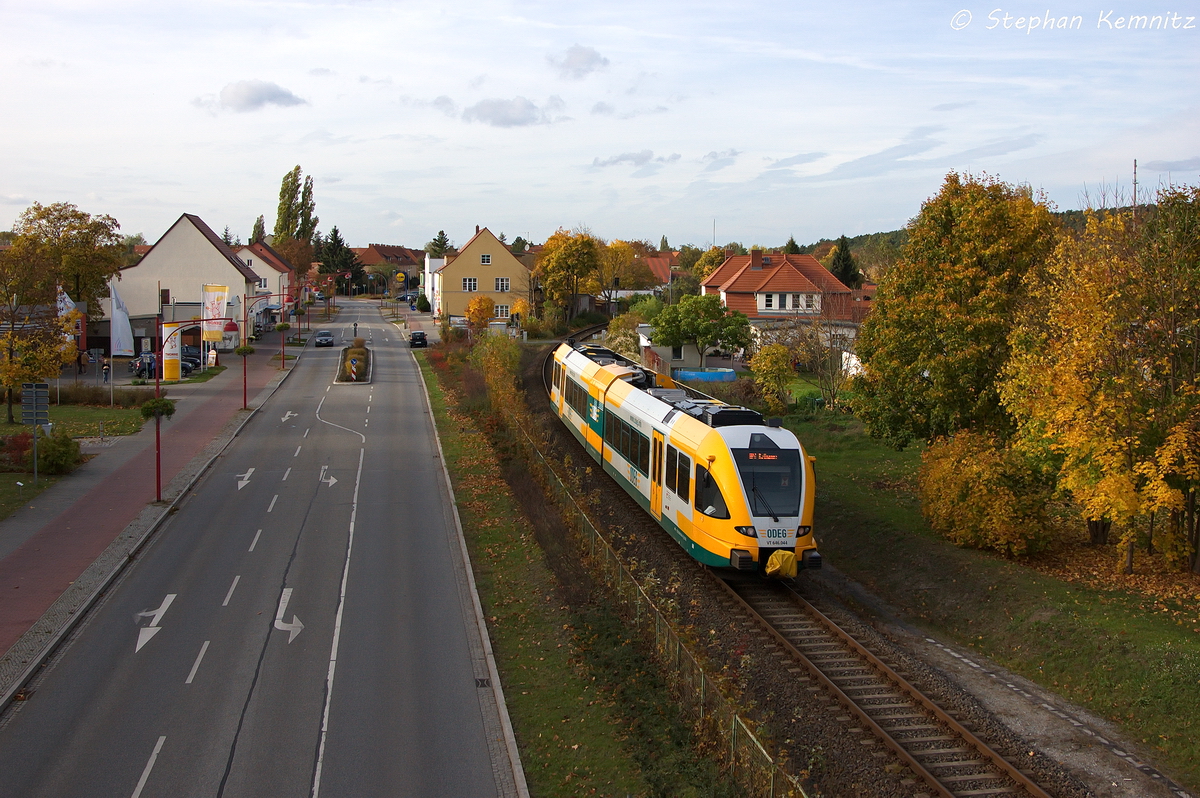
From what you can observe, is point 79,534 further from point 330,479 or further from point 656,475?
point 656,475

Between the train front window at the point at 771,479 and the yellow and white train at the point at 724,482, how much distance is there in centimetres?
2

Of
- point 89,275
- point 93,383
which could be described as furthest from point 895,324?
point 89,275

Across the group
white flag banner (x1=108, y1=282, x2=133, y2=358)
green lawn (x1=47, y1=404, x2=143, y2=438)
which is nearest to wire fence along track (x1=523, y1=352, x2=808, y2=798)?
green lawn (x1=47, y1=404, x2=143, y2=438)

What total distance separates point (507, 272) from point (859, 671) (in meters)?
74.8

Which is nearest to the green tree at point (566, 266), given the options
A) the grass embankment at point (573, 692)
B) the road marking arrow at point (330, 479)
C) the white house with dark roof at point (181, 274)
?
the white house with dark roof at point (181, 274)

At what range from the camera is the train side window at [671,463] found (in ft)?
63.0

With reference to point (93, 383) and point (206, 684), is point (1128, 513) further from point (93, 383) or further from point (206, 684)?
point (93, 383)

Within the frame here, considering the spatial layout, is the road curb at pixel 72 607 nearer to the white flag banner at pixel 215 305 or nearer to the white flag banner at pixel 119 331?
the white flag banner at pixel 119 331

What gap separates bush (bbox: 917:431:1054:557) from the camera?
18656mm

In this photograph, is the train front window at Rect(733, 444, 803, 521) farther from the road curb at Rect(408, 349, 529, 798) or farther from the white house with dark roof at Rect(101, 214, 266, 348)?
the white house with dark roof at Rect(101, 214, 266, 348)

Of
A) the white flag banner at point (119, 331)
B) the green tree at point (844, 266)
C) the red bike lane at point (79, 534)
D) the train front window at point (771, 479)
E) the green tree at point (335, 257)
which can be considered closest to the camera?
the train front window at point (771, 479)

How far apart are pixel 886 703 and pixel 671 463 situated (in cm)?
752

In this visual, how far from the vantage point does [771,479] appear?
17.0 meters

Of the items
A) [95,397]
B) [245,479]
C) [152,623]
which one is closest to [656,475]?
[152,623]
